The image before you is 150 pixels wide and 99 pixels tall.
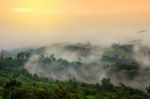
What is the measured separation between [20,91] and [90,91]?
52.1 m

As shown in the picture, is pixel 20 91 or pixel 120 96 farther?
pixel 120 96

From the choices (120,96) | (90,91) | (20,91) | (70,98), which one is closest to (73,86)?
(90,91)

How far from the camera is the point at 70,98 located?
123 meters

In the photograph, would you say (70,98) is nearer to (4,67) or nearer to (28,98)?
(28,98)

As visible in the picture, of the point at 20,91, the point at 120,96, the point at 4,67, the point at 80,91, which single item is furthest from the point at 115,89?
the point at 20,91

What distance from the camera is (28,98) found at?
4193 inches

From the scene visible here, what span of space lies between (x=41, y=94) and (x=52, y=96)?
3.75 m

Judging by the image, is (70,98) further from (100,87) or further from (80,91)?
(100,87)

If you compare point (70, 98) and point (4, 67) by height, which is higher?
point (4, 67)

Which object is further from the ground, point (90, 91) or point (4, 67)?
point (4, 67)

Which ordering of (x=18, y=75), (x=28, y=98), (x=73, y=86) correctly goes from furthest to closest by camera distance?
(x=18, y=75)
(x=73, y=86)
(x=28, y=98)

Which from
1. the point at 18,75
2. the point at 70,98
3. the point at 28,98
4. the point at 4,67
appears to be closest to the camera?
the point at 28,98

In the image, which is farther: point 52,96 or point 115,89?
point 115,89

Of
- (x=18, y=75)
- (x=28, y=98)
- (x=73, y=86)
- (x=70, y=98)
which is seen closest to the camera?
(x=28, y=98)
